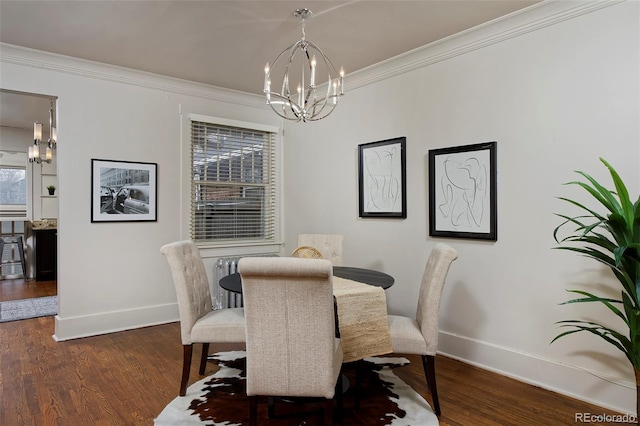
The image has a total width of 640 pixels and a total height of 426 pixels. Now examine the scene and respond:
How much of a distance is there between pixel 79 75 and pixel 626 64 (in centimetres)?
443

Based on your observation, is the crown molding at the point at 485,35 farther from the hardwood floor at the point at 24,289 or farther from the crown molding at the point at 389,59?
the hardwood floor at the point at 24,289

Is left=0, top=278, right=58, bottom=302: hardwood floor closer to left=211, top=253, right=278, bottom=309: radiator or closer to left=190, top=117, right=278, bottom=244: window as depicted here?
left=211, top=253, right=278, bottom=309: radiator

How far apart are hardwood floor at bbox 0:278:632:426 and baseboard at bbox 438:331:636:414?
0.23 ft

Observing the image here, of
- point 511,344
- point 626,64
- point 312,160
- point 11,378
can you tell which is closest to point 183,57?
point 312,160

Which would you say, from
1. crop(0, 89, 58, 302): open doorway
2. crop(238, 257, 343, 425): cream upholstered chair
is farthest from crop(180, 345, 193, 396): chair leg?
crop(0, 89, 58, 302): open doorway

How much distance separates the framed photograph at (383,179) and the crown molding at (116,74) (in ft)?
5.79

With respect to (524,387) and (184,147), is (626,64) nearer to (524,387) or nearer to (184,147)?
(524,387)

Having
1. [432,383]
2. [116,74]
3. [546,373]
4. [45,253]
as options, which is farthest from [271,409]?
[45,253]

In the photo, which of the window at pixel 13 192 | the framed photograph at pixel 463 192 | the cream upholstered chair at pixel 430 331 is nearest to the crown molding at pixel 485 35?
the framed photograph at pixel 463 192

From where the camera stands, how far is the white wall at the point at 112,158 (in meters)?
3.66

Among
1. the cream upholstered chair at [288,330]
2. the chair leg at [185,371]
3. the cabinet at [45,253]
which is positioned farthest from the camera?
the cabinet at [45,253]

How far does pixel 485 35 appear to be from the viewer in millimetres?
3012

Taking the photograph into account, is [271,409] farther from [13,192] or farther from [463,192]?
[13,192]

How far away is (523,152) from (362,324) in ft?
5.69
